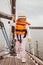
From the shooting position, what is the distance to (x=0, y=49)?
696 centimetres

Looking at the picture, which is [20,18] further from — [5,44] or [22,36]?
[5,44]

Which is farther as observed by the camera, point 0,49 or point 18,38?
point 0,49

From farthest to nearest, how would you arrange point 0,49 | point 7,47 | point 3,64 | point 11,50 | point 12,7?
point 12,7 < point 7,47 < point 11,50 < point 0,49 < point 3,64

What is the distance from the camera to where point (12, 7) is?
9.59 m

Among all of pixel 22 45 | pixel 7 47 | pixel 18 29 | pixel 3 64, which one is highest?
pixel 18 29

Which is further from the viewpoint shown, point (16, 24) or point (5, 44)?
point (5, 44)

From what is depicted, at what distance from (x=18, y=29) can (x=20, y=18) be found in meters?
0.24

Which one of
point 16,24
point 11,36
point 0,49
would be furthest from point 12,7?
point 16,24

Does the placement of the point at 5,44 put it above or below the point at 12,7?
below

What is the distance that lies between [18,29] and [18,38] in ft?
0.68

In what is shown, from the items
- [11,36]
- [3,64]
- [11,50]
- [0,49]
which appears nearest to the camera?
[3,64]

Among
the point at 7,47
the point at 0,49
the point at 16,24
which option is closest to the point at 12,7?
the point at 7,47

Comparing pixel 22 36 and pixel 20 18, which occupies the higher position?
pixel 20 18

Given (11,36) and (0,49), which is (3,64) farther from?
(11,36)
